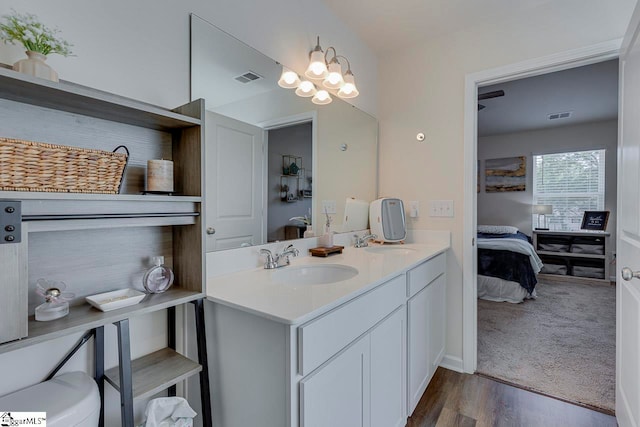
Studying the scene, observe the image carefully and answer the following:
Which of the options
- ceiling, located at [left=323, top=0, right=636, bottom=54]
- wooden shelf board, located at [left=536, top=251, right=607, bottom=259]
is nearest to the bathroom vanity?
ceiling, located at [left=323, top=0, right=636, bottom=54]

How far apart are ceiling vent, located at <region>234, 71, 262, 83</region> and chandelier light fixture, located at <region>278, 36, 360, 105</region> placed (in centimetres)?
17

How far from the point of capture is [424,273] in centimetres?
179

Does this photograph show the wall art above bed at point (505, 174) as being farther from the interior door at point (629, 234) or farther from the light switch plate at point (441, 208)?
the interior door at point (629, 234)

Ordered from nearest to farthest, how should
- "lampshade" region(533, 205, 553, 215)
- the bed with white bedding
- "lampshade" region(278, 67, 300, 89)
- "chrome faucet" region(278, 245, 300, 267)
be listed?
"chrome faucet" region(278, 245, 300, 267), "lampshade" region(278, 67, 300, 89), the bed with white bedding, "lampshade" region(533, 205, 553, 215)

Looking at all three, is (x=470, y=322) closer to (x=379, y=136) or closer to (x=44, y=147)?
(x=379, y=136)

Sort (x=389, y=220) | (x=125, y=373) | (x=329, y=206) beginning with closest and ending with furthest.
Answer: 1. (x=125, y=373)
2. (x=329, y=206)
3. (x=389, y=220)

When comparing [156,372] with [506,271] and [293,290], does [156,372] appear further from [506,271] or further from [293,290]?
[506,271]

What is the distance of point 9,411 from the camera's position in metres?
0.76

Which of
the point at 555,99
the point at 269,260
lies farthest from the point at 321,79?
the point at 555,99

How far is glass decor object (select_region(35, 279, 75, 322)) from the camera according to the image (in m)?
0.80

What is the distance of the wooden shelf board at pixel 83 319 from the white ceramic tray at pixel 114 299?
0.6 inches

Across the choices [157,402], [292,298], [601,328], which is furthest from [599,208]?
[157,402]

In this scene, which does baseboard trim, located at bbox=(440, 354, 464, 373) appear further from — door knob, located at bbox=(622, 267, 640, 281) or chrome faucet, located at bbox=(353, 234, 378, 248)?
door knob, located at bbox=(622, 267, 640, 281)

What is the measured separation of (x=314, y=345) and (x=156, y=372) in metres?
0.56
